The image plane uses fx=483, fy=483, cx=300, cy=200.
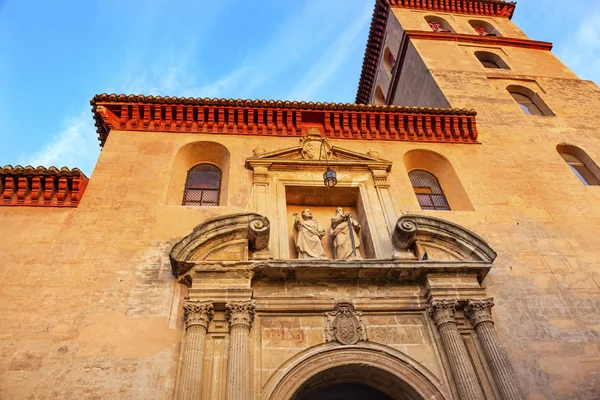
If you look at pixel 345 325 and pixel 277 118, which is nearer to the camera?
pixel 345 325

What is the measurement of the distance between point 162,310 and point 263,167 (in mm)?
3874

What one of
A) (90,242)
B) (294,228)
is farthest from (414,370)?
(90,242)

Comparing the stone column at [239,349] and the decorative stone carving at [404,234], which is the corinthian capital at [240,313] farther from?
the decorative stone carving at [404,234]

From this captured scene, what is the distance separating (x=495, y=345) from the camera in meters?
7.34

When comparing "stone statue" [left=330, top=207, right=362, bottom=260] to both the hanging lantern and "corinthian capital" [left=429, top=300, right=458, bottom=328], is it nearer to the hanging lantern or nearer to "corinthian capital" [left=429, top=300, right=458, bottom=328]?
the hanging lantern

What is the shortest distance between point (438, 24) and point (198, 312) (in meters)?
17.2

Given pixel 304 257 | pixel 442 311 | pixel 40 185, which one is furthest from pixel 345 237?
pixel 40 185

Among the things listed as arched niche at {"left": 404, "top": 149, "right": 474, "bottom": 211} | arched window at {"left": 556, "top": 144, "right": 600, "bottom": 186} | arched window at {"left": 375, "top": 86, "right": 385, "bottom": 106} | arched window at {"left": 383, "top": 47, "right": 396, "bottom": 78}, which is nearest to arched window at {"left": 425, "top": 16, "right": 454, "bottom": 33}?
arched window at {"left": 383, "top": 47, "right": 396, "bottom": 78}

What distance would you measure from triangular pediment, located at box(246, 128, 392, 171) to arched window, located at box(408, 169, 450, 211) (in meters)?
1.03

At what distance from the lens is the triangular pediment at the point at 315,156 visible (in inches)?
408

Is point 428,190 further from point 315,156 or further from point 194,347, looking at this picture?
point 194,347

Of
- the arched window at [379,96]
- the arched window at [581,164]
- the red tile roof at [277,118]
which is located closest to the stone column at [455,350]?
the red tile roof at [277,118]

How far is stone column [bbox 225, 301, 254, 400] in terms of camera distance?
6551 millimetres

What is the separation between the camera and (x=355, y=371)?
24.4 feet
